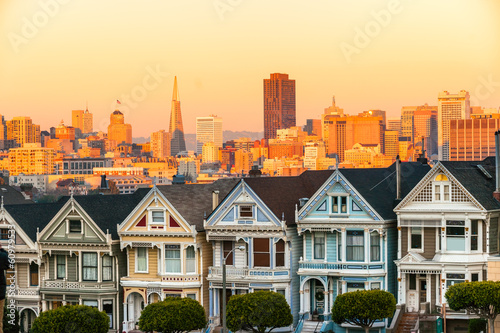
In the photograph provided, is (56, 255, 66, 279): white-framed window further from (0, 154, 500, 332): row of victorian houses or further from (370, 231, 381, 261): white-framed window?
(370, 231, 381, 261): white-framed window

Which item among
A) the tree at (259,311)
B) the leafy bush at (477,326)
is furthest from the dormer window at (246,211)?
the leafy bush at (477,326)

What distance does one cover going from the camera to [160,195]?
56125mm

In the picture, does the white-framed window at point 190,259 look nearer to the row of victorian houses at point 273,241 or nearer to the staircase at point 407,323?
the row of victorian houses at point 273,241

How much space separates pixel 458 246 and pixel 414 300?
3.07 m

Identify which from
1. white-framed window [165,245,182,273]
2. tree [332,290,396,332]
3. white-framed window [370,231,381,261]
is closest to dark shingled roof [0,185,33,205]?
white-framed window [165,245,182,273]

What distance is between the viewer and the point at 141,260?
57312mm

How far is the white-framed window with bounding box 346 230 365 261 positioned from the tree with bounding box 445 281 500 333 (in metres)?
5.73

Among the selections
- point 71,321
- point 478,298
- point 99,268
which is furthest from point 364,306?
point 99,268

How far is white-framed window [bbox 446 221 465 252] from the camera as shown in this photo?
5056 centimetres

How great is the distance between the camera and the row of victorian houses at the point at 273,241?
167 ft

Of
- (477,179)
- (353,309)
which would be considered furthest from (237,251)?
(477,179)

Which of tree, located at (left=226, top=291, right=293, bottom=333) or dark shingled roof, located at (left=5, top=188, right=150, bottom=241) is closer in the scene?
tree, located at (left=226, top=291, right=293, bottom=333)

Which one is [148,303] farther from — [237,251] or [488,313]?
[488,313]

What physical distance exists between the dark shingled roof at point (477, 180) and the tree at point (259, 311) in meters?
8.62
